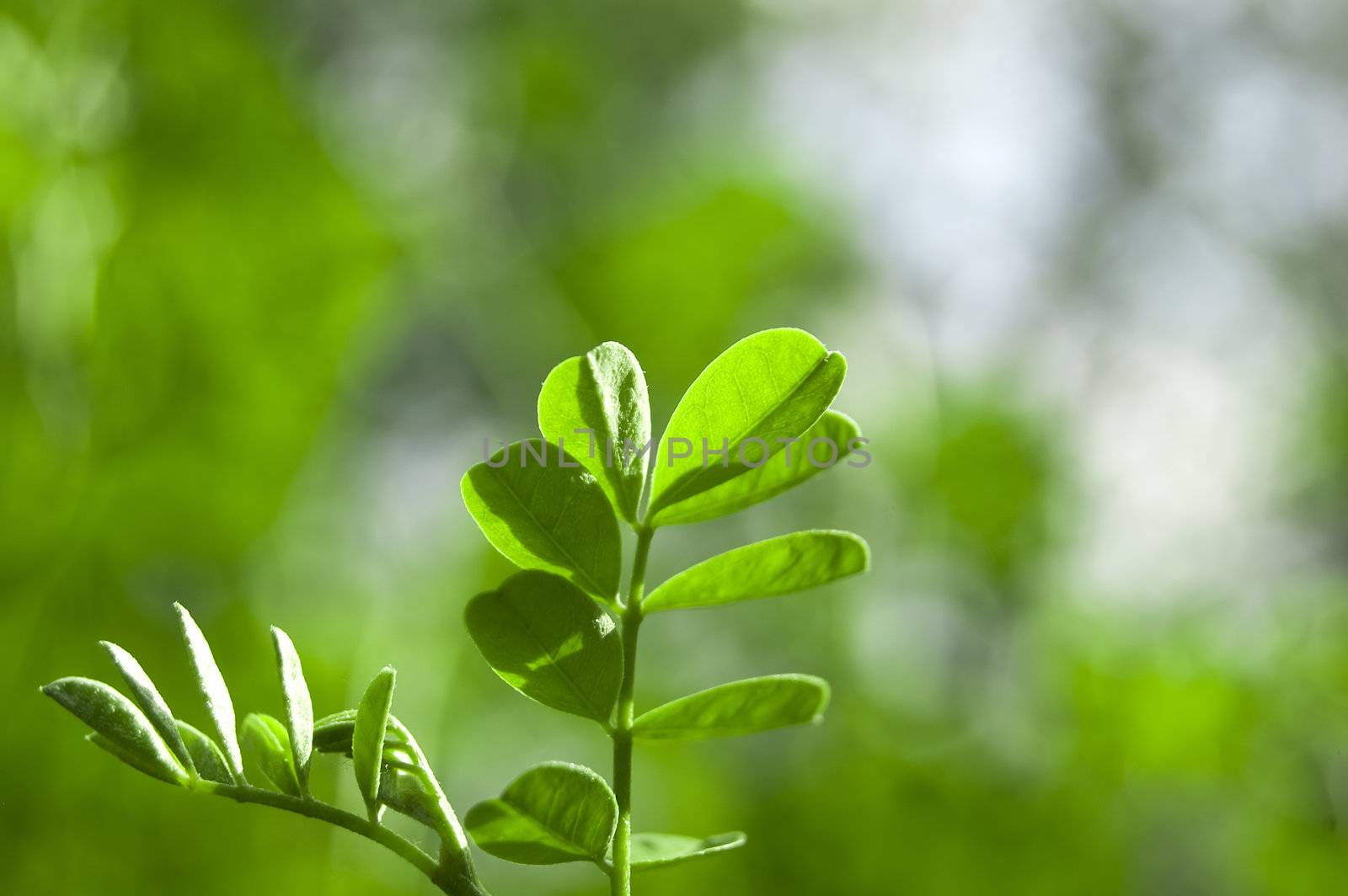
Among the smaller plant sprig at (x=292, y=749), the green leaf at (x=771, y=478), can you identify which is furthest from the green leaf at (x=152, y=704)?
the green leaf at (x=771, y=478)

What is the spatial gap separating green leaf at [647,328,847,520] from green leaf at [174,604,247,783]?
10cm

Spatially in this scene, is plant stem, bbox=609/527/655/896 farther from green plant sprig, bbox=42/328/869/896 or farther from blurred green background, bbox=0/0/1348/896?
blurred green background, bbox=0/0/1348/896

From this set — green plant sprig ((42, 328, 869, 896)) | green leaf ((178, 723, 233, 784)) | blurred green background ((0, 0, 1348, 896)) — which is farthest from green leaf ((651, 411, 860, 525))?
blurred green background ((0, 0, 1348, 896))

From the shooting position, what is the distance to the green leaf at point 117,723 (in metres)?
0.17

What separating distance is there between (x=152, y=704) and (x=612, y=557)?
92 millimetres

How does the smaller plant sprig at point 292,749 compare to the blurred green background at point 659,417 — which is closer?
the smaller plant sprig at point 292,749

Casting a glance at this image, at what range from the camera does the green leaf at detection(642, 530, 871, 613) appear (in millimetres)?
230

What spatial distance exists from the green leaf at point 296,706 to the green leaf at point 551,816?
0.11 feet

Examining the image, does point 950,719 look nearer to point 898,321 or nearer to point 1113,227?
point 898,321

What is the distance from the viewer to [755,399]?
22cm

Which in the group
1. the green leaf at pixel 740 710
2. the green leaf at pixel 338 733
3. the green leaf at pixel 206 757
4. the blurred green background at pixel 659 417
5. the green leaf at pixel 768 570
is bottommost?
the green leaf at pixel 206 757

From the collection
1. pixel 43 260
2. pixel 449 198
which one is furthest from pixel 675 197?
pixel 43 260

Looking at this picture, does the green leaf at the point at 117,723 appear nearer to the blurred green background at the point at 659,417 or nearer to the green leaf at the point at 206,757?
the green leaf at the point at 206,757

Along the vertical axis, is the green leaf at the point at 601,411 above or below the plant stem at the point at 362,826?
above
